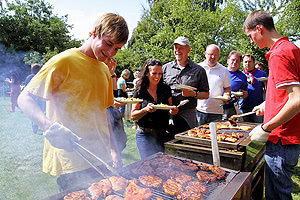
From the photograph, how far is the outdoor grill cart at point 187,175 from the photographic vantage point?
176 cm

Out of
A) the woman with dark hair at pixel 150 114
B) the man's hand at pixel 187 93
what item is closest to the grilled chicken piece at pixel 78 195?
the woman with dark hair at pixel 150 114

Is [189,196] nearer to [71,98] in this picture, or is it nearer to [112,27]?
[71,98]

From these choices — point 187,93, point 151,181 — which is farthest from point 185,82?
point 151,181

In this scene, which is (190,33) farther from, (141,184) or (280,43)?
(141,184)

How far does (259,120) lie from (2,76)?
550 cm

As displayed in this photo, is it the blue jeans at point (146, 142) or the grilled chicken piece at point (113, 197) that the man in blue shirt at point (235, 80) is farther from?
the grilled chicken piece at point (113, 197)

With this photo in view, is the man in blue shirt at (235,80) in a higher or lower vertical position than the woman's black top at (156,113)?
higher

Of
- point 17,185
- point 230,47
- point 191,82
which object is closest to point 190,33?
point 230,47

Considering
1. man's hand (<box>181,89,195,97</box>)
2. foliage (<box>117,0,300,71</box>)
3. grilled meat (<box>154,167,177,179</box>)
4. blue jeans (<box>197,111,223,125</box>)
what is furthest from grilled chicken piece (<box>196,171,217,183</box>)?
foliage (<box>117,0,300,71</box>)

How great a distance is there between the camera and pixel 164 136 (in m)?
3.58

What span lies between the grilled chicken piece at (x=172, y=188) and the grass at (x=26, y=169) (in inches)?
98.4

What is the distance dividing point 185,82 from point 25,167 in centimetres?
392

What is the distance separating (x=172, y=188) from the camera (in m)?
1.89

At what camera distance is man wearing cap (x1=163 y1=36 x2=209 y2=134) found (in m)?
3.96
